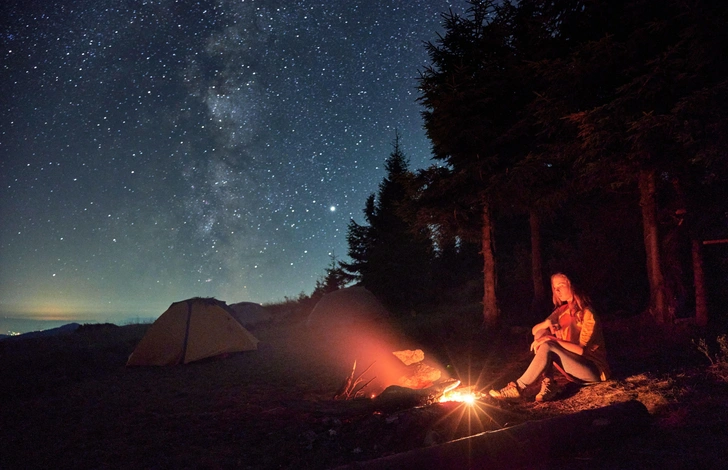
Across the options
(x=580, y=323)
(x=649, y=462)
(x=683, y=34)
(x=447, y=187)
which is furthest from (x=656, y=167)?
(x=649, y=462)

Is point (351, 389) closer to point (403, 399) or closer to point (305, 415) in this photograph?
point (305, 415)

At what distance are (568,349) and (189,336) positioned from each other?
1041cm

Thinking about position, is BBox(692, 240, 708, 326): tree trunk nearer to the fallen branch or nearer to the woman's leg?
the woman's leg

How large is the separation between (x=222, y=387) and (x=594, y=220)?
12.4 m

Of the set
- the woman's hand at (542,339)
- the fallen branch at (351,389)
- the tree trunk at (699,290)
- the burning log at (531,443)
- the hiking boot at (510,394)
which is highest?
the tree trunk at (699,290)

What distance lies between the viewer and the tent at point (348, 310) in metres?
19.3

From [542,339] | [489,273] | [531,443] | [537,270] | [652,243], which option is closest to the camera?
[531,443]

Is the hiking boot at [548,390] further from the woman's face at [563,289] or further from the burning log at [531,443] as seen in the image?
the burning log at [531,443]

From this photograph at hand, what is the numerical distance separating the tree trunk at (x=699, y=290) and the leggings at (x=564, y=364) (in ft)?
18.3

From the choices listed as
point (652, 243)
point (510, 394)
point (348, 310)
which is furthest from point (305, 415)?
point (348, 310)

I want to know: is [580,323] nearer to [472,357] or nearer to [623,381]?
[623,381]

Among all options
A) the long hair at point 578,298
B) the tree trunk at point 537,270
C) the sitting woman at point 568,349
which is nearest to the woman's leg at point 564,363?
the sitting woman at point 568,349

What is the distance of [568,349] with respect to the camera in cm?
521

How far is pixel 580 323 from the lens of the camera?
5355 millimetres
